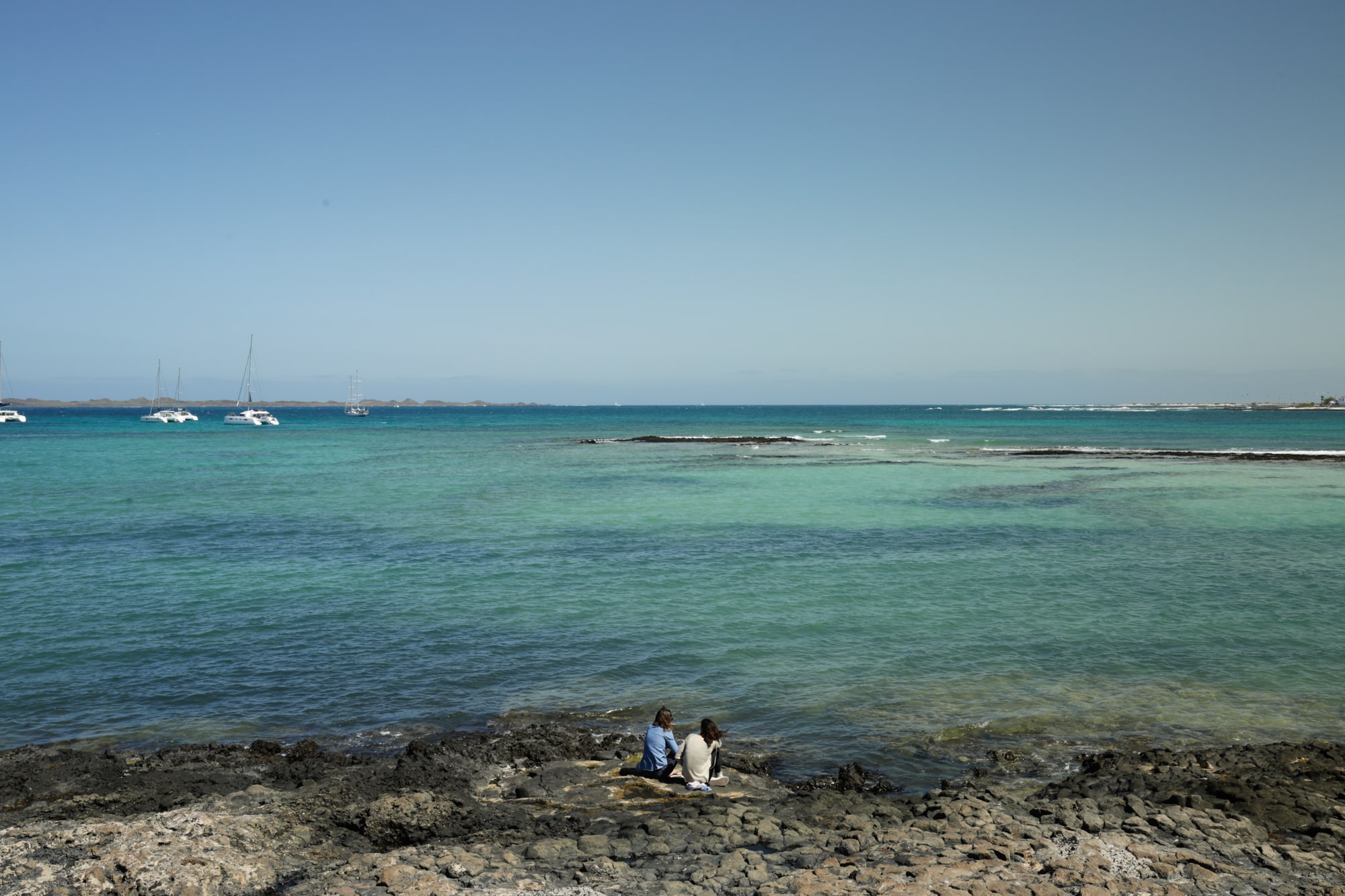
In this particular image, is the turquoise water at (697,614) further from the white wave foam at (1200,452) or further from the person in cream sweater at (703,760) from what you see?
the white wave foam at (1200,452)

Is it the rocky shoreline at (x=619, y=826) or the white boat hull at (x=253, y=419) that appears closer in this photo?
the rocky shoreline at (x=619, y=826)

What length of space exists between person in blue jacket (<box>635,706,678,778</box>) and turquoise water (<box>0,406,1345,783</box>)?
1531 millimetres

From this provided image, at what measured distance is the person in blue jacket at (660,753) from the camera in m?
10.2

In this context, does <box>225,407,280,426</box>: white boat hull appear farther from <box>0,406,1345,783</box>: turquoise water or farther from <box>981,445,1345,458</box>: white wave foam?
<box>981,445,1345,458</box>: white wave foam

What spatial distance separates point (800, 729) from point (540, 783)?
3711mm

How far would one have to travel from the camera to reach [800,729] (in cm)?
1180

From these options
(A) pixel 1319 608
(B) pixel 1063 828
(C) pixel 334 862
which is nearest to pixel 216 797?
(C) pixel 334 862

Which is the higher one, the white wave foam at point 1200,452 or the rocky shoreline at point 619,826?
the white wave foam at point 1200,452

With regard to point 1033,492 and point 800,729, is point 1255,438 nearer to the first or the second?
point 1033,492

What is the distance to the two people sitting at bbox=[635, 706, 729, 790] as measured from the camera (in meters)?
9.88

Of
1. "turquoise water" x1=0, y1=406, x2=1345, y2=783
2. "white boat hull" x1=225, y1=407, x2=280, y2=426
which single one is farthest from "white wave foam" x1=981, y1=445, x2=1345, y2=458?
"white boat hull" x1=225, y1=407, x2=280, y2=426

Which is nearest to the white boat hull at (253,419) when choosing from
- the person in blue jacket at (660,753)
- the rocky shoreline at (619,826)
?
the rocky shoreline at (619,826)

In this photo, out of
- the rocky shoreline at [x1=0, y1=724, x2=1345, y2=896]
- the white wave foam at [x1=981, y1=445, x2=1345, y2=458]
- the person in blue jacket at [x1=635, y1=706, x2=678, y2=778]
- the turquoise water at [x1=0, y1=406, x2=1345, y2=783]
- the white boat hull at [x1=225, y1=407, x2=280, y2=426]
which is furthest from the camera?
the white boat hull at [x1=225, y1=407, x2=280, y2=426]

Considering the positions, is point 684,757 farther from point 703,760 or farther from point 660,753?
point 660,753
